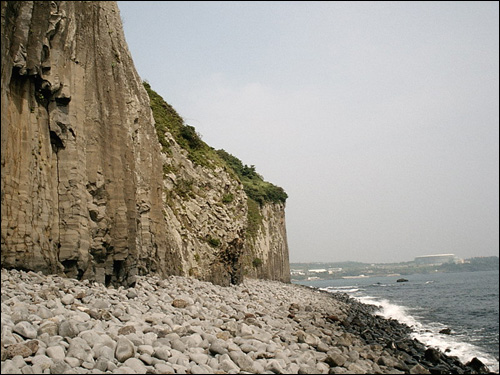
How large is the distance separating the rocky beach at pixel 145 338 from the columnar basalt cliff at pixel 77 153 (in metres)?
0.96

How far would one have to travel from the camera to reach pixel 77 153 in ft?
37.9

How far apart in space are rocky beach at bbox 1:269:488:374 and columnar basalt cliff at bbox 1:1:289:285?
956mm

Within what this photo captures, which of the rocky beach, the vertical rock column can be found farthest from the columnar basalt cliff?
the rocky beach

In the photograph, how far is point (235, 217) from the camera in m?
24.6

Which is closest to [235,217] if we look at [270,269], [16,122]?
[16,122]

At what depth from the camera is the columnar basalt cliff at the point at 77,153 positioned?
9.65 m

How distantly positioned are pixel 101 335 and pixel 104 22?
37.8 ft

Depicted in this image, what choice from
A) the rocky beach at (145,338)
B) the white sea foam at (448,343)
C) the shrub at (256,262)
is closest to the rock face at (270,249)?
the shrub at (256,262)

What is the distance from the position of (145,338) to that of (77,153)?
20.6 ft

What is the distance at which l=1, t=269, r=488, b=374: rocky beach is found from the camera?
644 centimetres

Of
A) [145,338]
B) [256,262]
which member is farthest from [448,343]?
[256,262]

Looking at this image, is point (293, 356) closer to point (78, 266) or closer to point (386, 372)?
point (386, 372)

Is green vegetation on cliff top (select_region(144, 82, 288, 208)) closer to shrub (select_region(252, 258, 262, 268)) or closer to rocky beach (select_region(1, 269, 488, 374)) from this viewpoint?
rocky beach (select_region(1, 269, 488, 374))

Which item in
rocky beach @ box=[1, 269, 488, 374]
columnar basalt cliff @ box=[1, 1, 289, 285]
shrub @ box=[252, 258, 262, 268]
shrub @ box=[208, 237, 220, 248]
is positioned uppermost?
columnar basalt cliff @ box=[1, 1, 289, 285]
